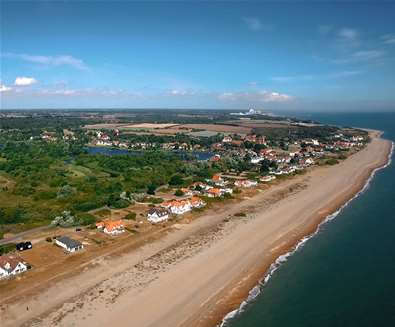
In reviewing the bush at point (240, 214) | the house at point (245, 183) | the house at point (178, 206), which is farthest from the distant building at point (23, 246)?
the house at point (245, 183)

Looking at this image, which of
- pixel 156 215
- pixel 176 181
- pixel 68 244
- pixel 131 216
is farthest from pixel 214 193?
pixel 68 244

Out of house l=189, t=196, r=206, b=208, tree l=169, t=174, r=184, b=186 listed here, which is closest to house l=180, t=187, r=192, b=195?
tree l=169, t=174, r=184, b=186

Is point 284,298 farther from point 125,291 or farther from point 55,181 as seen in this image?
point 55,181

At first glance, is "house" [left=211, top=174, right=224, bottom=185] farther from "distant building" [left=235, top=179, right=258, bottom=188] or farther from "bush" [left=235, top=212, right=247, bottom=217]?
"bush" [left=235, top=212, right=247, bottom=217]

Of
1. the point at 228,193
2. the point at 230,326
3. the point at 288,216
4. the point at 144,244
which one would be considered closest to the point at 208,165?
the point at 228,193

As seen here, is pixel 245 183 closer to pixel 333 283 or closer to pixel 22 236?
pixel 333 283

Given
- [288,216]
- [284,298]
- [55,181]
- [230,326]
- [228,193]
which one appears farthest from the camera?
[55,181]
